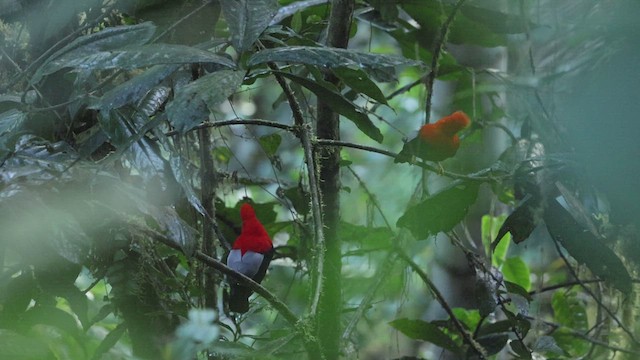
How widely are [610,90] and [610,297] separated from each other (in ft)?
4.96

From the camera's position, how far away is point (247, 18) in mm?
1427

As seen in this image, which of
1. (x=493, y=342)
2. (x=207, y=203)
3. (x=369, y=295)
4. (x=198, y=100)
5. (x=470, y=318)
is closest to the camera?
(x=198, y=100)

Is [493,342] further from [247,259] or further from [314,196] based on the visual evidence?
[314,196]

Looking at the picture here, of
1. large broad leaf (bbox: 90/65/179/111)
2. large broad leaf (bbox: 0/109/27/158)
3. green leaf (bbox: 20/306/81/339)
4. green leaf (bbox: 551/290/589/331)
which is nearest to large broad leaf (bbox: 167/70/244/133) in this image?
large broad leaf (bbox: 90/65/179/111)

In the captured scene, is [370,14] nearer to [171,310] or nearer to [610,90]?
[171,310]

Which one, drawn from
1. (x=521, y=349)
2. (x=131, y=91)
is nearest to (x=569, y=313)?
(x=521, y=349)

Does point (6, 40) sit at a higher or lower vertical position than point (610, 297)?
higher

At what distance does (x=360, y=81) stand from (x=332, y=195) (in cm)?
33

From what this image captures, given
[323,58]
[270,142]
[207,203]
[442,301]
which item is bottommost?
[442,301]

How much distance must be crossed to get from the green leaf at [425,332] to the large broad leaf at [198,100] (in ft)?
3.24

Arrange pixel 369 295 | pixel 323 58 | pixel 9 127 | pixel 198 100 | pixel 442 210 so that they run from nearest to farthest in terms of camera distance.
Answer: pixel 198 100
pixel 323 58
pixel 9 127
pixel 442 210
pixel 369 295

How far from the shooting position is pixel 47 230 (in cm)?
124

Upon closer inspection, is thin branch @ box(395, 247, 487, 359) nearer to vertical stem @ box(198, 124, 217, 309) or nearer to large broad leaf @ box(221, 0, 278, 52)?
vertical stem @ box(198, 124, 217, 309)

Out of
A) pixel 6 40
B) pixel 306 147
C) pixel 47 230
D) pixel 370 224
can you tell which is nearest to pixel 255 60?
pixel 306 147
